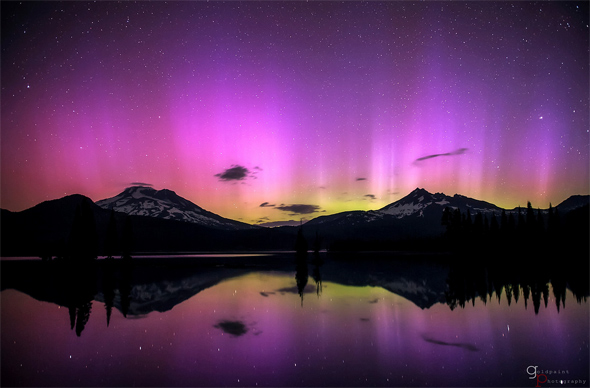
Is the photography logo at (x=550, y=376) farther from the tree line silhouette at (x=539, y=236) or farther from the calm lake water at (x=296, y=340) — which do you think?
the tree line silhouette at (x=539, y=236)

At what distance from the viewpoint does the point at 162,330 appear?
20250mm

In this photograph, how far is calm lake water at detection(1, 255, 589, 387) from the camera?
1327 centimetres

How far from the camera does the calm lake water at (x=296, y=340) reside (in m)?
13.3

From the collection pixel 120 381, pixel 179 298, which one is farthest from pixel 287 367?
pixel 179 298

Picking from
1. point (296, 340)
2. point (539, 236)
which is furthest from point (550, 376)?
point (539, 236)

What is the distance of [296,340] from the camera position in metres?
18.1

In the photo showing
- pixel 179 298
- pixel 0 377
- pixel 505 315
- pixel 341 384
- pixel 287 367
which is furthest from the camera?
pixel 179 298

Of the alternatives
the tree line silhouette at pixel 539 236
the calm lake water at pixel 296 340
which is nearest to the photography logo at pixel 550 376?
the calm lake water at pixel 296 340

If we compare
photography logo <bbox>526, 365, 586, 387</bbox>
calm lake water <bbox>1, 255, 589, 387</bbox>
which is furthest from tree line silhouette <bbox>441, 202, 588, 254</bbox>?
photography logo <bbox>526, 365, 586, 387</bbox>

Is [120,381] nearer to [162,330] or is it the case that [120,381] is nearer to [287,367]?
[287,367]

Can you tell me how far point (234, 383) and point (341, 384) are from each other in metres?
3.55

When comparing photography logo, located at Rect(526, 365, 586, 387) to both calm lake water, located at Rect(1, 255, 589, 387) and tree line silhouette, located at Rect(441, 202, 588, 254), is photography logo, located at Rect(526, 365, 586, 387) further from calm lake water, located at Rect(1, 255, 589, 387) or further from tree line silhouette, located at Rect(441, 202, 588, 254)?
tree line silhouette, located at Rect(441, 202, 588, 254)

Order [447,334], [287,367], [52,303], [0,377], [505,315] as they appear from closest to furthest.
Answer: [0,377] → [287,367] → [447,334] → [505,315] → [52,303]

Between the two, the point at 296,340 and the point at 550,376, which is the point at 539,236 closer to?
the point at 550,376
